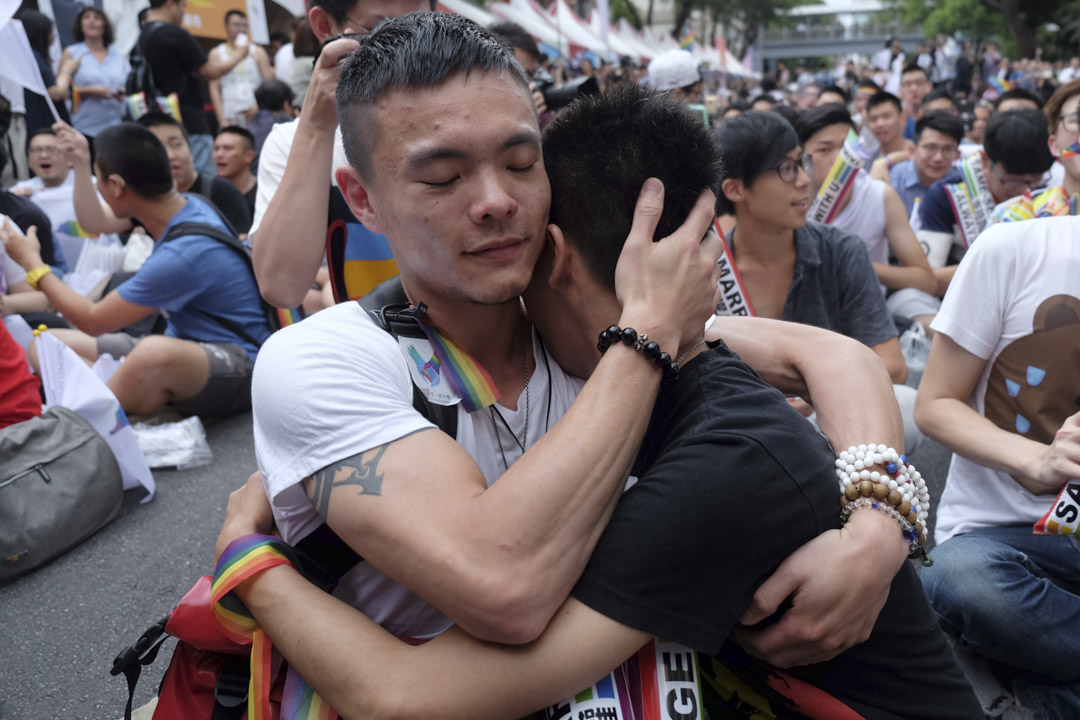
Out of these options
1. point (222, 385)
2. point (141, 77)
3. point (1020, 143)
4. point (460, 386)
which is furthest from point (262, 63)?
point (460, 386)

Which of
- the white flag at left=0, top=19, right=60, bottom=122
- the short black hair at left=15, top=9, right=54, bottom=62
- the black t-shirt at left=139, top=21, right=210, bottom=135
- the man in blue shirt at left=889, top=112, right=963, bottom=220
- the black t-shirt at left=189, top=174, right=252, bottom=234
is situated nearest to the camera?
the white flag at left=0, top=19, right=60, bottom=122

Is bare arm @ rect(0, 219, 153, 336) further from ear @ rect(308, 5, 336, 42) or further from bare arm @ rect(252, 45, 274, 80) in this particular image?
bare arm @ rect(252, 45, 274, 80)

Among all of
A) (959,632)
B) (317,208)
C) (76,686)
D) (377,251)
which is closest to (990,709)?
(959,632)

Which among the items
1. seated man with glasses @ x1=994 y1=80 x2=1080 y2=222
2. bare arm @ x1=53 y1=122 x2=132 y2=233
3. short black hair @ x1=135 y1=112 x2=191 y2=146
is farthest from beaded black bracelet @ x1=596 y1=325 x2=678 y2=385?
short black hair @ x1=135 y1=112 x2=191 y2=146

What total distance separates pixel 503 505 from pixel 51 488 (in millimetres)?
3069

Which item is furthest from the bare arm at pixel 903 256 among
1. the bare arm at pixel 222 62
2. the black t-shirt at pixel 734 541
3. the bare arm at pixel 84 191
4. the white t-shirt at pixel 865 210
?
the bare arm at pixel 222 62

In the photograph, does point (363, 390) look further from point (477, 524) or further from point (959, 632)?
point (959, 632)

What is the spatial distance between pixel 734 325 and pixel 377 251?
1.10 m

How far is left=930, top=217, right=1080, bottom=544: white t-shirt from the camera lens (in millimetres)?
2506

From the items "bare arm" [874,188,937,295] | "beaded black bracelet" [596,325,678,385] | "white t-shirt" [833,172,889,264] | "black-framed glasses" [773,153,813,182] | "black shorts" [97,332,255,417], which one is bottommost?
"black shorts" [97,332,255,417]

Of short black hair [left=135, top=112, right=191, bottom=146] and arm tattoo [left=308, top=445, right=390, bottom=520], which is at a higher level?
arm tattoo [left=308, top=445, right=390, bottom=520]

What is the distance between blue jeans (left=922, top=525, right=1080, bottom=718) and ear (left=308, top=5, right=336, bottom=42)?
2535 mm

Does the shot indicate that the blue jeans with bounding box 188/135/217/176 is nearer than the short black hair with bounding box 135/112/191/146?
No

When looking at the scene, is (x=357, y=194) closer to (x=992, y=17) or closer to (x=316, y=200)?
(x=316, y=200)
